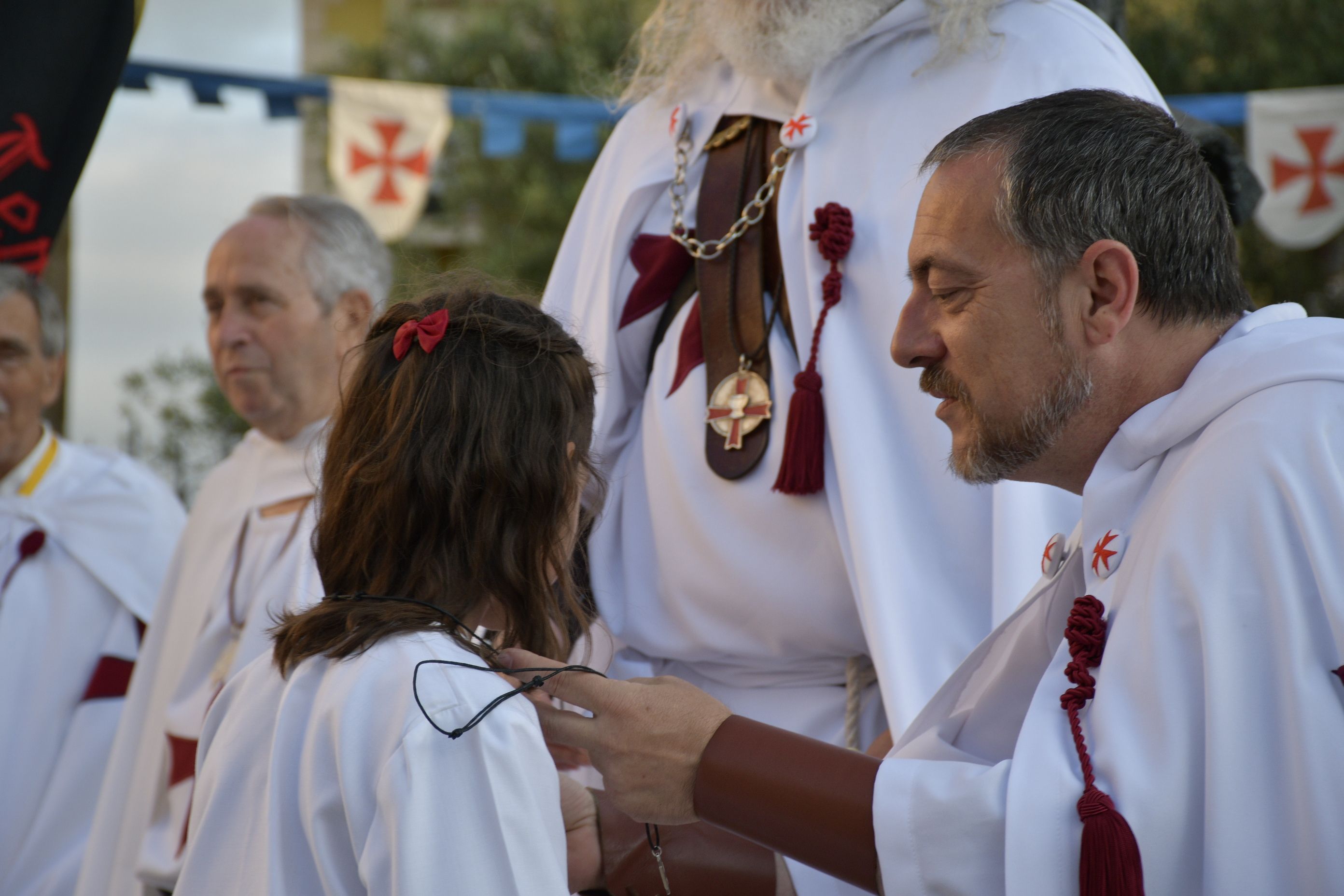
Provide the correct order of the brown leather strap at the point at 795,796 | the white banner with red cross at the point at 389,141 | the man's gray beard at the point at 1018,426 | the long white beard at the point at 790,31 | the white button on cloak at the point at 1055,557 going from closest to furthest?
1. the brown leather strap at the point at 795,796
2. the man's gray beard at the point at 1018,426
3. the white button on cloak at the point at 1055,557
4. the long white beard at the point at 790,31
5. the white banner with red cross at the point at 389,141

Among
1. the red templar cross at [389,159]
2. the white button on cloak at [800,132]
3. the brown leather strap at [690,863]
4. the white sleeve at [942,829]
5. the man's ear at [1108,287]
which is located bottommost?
the brown leather strap at [690,863]

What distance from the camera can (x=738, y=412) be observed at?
2666 mm

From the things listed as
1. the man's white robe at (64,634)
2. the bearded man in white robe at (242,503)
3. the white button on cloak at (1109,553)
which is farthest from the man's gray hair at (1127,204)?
the man's white robe at (64,634)

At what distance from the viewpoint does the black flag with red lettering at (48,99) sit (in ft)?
9.82

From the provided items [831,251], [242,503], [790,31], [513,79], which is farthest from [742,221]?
[513,79]

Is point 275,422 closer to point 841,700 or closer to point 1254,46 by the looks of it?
point 841,700

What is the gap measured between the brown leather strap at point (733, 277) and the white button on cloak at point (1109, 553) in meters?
0.86

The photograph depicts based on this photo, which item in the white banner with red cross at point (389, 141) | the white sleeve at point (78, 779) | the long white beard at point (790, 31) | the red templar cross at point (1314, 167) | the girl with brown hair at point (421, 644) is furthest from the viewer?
the red templar cross at point (1314, 167)

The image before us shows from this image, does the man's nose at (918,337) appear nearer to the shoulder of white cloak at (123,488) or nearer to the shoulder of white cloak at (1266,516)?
the shoulder of white cloak at (1266,516)

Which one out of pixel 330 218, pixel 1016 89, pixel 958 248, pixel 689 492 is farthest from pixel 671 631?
pixel 330 218

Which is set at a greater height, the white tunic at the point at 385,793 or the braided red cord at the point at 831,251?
the braided red cord at the point at 831,251

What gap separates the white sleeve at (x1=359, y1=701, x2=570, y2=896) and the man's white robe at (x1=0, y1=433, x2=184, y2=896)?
2540mm

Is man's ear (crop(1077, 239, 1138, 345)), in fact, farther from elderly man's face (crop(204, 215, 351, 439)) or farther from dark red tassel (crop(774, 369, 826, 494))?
elderly man's face (crop(204, 215, 351, 439))

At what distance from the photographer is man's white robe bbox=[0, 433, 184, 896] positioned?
→ 12.3 feet
